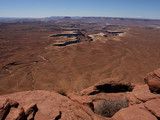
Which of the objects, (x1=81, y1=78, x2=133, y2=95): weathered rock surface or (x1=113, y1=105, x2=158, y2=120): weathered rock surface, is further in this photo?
(x1=81, y1=78, x2=133, y2=95): weathered rock surface

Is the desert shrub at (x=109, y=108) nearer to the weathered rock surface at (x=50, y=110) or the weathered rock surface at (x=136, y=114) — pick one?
the weathered rock surface at (x=136, y=114)

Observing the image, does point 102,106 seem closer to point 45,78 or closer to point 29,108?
point 29,108

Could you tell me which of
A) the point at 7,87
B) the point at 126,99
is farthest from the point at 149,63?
the point at 7,87

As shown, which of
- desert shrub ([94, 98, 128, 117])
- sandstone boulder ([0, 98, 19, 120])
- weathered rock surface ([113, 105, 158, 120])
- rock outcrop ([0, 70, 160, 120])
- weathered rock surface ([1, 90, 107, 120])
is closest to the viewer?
sandstone boulder ([0, 98, 19, 120])

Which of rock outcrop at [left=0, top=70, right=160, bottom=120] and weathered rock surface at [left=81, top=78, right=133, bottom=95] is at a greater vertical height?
rock outcrop at [left=0, top=70, right=160, bottom=120]

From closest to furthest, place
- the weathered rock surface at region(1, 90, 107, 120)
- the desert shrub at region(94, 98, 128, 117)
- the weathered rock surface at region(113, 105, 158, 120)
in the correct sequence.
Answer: the weathered rock surface at region(1, 90, 107, 120) < the weathered rock surface at region(113, 105, 158, 120) < the desert shrub at region(94, 98, 128, 117)

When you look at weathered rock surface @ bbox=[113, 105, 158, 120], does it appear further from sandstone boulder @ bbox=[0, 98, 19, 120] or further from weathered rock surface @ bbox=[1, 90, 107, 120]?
sandstone boulder @ bbox=[0, 98, 19, 120]

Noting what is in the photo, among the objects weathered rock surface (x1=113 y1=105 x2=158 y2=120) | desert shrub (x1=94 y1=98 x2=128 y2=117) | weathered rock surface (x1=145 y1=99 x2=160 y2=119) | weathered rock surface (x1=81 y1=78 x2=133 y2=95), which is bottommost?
weathered rock surface (x1=81 y1=78 x2=133 y2=95)

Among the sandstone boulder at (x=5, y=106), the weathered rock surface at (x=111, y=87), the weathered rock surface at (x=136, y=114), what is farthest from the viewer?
the weathered rock surface at (x=111, y=87)

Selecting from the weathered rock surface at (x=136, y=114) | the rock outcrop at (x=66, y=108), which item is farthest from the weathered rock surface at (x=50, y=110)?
the weathered rock surface at (x=136, y=114)

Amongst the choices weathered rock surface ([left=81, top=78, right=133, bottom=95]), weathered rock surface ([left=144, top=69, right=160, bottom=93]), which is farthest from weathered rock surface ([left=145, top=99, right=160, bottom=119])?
weathered rock surface ([left=81, top=78, right=133, bottom=95])

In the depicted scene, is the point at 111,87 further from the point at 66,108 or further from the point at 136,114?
the point at 66,108
